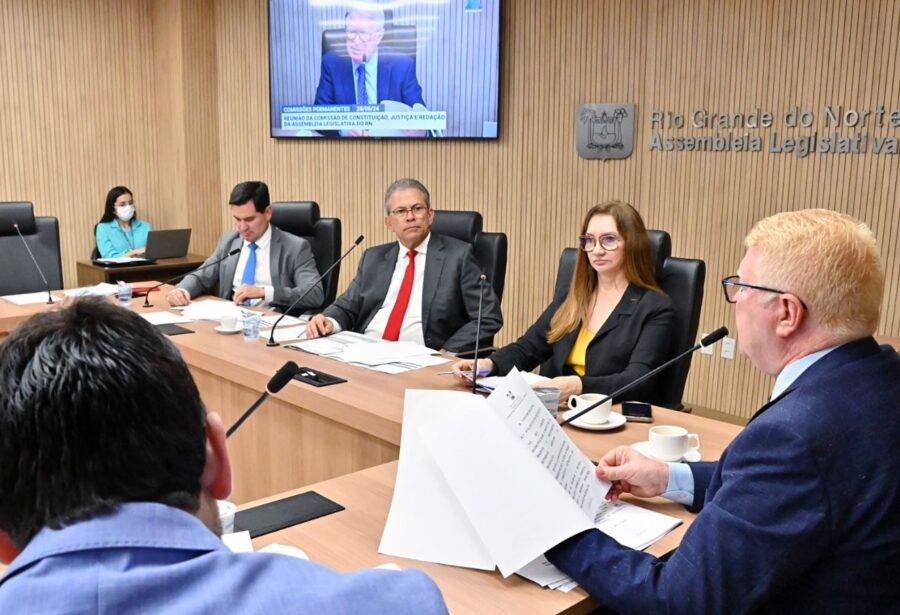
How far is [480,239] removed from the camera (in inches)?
145

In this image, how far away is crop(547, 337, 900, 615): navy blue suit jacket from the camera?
1133 mm

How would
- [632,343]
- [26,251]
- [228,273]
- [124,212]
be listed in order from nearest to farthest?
[632,343], [228,273], [26,251], [124,212]

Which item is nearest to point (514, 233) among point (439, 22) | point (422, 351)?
point (439, 22)

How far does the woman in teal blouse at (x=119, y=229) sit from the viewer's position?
662 cm

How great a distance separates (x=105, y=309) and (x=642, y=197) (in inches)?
163

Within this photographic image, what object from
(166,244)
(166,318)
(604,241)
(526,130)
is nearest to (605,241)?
(604,241)

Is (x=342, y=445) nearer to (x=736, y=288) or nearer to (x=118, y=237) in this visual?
(x=736, y=288)

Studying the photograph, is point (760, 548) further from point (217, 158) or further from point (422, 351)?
point (217, 158)

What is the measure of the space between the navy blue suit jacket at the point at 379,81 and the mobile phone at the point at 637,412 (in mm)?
3755

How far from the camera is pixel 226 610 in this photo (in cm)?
65

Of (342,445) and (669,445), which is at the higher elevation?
(669,445)

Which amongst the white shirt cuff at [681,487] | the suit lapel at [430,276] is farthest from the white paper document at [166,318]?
the white shirt cuff at [681,487]

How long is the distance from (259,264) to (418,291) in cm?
104

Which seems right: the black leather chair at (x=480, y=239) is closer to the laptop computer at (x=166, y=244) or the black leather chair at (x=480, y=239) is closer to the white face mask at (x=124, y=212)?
Result: the laptop computer at (x=166, y=244)
